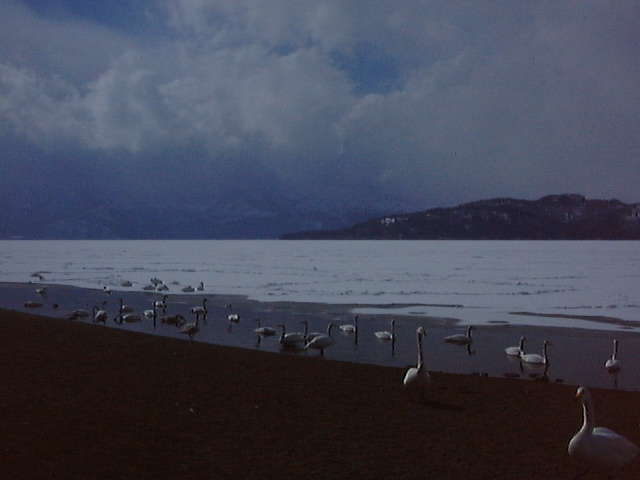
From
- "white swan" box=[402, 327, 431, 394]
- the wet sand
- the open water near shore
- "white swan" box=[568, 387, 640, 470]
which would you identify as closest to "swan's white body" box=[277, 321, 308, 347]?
the open water near shore

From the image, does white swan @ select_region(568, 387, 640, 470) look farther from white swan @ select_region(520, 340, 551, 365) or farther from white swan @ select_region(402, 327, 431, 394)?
white swan @ select_region(520, 340, 551, 365)

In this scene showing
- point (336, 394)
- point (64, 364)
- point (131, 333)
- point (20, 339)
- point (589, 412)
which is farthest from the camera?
point (131, 333)

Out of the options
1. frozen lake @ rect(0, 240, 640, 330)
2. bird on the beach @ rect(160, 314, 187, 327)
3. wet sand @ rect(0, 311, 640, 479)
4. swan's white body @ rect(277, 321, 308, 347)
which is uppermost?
frozen lake @ rect(0, 240, 640, 330)

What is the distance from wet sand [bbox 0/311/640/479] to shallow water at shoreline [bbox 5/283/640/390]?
81.5 inches

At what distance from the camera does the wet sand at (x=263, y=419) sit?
293 inches

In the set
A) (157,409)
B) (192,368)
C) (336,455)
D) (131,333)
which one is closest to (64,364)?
(192,368)

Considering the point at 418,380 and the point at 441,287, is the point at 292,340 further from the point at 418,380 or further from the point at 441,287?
the point at 441,287

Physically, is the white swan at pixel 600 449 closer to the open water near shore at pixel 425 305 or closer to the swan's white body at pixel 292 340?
the open water near shore at pixel 425 305

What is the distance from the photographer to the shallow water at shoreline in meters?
14.8

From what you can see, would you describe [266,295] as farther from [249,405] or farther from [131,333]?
[249,405]

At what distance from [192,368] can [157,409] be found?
3229 millimetres

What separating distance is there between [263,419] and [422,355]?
4448 millimetres

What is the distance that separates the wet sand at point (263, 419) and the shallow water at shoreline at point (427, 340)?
2.07 meters

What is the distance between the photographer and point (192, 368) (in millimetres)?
12648
